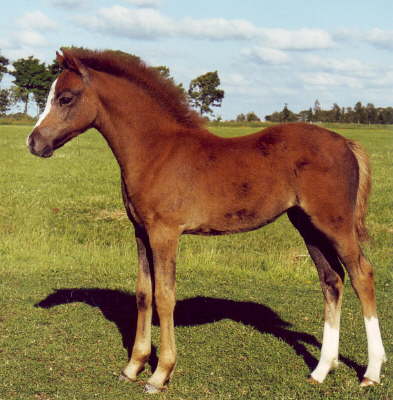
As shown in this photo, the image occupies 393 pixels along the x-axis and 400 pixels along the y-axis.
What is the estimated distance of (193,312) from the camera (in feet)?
23.5

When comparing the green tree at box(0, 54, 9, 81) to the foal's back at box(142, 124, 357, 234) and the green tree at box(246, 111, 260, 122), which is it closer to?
the green tree at box(246, 111, 260, 122)

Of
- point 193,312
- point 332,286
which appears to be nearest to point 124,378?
point 193,312

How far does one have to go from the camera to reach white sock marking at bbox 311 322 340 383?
17.2 ft

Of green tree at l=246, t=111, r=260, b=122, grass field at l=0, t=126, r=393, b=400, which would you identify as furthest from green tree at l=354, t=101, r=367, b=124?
grass field at l=0, t=126, r=393, b=400

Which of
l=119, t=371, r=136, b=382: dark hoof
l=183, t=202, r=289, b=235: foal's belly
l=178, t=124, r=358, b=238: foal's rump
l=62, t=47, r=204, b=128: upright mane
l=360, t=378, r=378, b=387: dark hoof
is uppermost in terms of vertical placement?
l=62, t=47, r=204, b=128: upright mane

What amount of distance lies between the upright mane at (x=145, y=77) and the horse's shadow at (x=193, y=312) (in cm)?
271

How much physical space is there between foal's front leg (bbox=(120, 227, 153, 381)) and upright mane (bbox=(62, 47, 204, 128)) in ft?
4.06

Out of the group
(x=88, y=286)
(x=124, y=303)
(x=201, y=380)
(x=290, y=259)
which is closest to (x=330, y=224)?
(x=201, y=380)

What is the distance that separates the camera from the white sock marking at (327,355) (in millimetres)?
5254

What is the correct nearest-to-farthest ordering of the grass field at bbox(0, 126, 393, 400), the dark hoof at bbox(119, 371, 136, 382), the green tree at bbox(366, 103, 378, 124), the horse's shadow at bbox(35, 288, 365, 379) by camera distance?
the grass field at bbox(0, 126, 393, 400) → the dark hoof at bbox(119, 371, 136, 382) → the horse's shadow at bbox(35, 288, 365, 379) → the green tree at bbox(366, 103, 378, 124)

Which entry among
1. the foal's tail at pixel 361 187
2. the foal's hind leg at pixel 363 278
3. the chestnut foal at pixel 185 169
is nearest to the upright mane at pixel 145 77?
the chestnut foal at pixel 185 169

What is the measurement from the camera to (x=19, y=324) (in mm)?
6527

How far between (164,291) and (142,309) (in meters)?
0.63

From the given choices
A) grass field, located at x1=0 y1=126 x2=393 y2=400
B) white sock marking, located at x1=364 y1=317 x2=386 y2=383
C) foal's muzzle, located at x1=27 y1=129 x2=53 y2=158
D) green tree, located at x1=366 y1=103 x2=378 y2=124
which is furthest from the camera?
green tree, located at x1=366 y1=103 x2=378 y2=124
